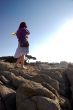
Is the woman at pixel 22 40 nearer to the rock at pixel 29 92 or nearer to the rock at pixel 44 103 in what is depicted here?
the rock at pixel 29 92

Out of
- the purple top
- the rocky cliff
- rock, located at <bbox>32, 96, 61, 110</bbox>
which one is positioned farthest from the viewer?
the purple top

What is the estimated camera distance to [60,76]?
13.0 meters

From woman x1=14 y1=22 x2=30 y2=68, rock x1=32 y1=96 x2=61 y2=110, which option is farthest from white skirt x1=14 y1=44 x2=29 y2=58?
rock x1=32 y1=96 x2=61 y2=110

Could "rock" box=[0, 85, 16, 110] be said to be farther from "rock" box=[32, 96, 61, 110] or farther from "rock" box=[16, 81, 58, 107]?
"rock" box=[32, 96, 61, 110]

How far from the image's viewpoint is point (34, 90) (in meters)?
9.42

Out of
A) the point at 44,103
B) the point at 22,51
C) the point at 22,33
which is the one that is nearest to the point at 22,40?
the point at 22,33

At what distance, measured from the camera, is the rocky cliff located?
355 inches

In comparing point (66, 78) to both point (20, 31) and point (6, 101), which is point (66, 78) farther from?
point (6, 101)

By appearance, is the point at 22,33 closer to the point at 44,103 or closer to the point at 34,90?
the point at 34,90

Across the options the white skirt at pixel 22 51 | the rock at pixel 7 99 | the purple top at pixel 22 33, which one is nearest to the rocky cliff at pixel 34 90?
the rock at pixel 7 99

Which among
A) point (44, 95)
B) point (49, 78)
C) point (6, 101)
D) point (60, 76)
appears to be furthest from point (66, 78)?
point (6, 101)

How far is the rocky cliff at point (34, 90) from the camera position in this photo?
9016 mm

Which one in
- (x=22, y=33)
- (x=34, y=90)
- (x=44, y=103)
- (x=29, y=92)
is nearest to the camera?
(x=44, y=103)

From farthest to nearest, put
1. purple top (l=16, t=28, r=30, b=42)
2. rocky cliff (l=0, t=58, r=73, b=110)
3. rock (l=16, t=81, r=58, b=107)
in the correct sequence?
1. purple top (l=16, t=28, r=30, b=42)
2. rock (l=16, t=81, r=58, b=107)
3. rocky cliff (l=0, t=58, r=73, b=110)
